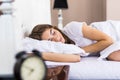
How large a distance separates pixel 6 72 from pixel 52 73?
1.07ft

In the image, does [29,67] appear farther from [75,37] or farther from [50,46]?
[75,37]

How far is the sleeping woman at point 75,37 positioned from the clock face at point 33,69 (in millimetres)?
685

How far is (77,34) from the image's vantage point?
179 centimetres

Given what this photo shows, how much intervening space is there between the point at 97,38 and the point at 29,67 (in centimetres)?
99

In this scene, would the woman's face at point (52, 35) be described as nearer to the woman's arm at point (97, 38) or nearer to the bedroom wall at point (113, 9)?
the woman's arm at point (97, 38)

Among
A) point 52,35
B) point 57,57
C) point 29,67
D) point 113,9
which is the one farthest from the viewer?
point 113,9

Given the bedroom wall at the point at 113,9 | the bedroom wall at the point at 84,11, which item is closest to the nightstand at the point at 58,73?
the bedroom wall at the point at 113,9

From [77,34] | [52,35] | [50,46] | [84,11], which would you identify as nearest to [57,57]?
[50,46]

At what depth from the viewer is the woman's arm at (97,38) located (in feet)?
5.59

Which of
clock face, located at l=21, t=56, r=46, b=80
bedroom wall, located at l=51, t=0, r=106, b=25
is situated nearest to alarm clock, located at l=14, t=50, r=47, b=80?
clock face, located at l=21, t=56, r=46, b=80

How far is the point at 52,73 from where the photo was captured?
3.96ft

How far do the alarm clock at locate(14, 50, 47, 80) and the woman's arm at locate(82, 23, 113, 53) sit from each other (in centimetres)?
96

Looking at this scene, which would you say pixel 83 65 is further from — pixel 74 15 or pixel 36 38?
pixel 74 15

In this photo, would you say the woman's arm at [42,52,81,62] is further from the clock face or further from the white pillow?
the clock face
